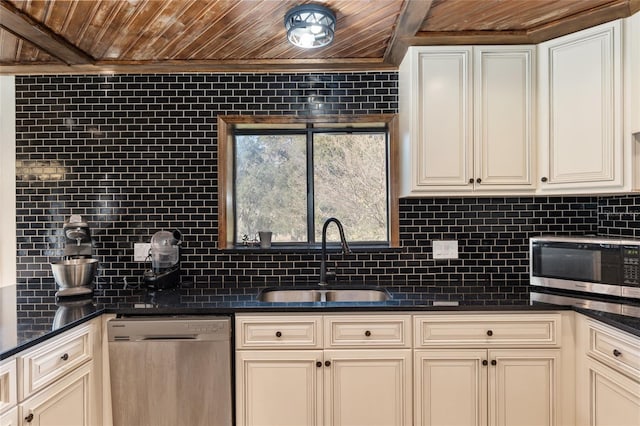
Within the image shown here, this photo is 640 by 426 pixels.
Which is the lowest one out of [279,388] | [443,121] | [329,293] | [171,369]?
[279,388]

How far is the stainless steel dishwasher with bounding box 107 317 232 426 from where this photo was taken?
1.73 meters

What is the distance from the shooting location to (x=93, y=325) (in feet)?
5.61

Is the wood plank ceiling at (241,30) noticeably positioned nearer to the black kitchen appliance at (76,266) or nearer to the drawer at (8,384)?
the black kitchen appliance at (76,266)

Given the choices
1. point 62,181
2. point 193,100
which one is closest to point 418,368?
point 193,100

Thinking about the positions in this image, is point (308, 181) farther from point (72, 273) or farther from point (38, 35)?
point (38, 35)

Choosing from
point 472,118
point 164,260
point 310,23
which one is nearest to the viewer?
point 310,23

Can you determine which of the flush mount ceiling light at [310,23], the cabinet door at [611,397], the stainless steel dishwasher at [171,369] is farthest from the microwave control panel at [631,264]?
the stainless steel dishwasher at [171,369]

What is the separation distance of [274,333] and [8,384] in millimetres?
999

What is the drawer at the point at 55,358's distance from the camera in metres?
1.33

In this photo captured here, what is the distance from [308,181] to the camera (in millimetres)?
2486

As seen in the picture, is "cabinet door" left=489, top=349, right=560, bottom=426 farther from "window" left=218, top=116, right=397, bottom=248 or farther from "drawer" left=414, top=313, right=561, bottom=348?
"window" left=218, top=116, right=397, bottom=248

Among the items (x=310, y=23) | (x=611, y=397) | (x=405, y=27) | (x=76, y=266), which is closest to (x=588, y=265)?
→ (x=611, y=397)

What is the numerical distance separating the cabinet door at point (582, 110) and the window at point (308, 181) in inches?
37.2

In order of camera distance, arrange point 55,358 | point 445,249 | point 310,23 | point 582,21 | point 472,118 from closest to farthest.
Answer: point 55,358 < point 310,23 < point 582,21 < point 472,118 < point 445,249
